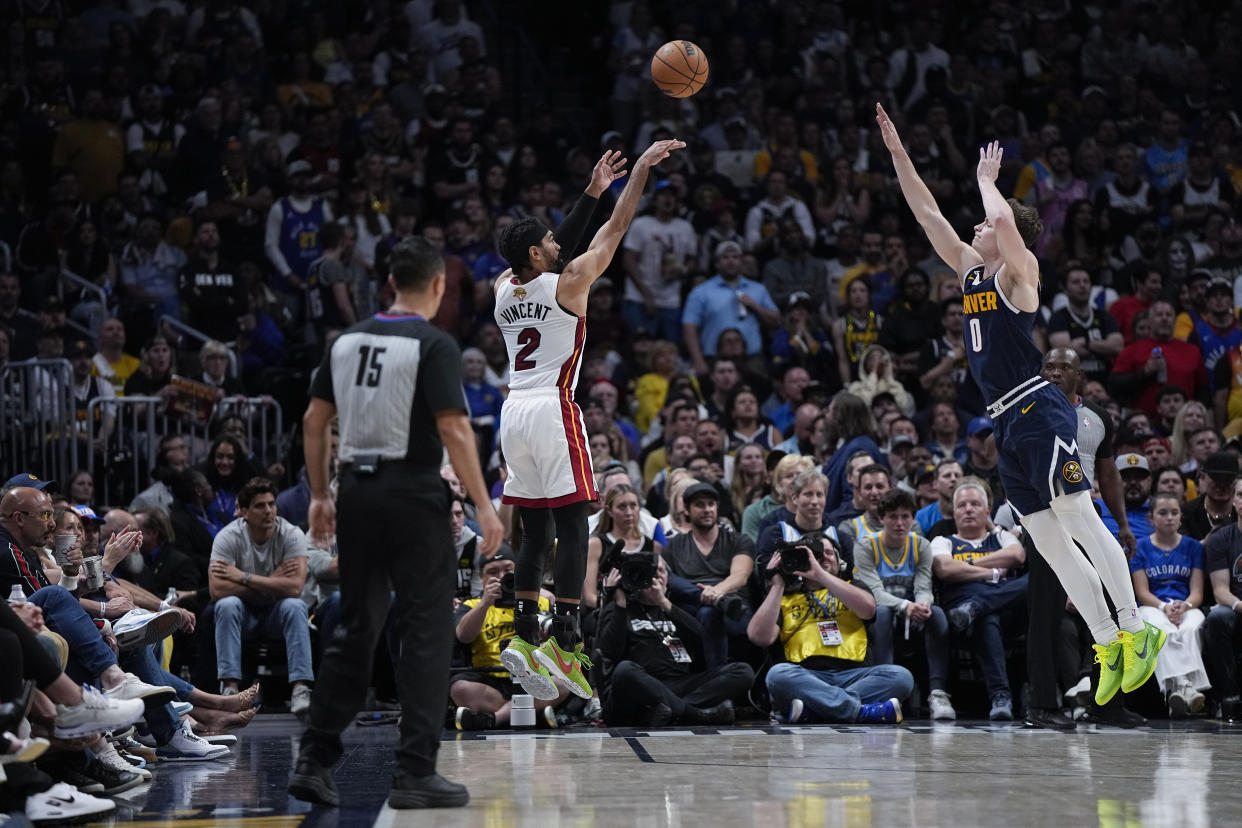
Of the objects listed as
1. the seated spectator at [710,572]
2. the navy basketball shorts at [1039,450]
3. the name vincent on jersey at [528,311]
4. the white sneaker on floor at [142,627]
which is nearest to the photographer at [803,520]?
the seated spectator at [710,572]

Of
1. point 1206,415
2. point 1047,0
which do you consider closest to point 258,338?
point 1206,415

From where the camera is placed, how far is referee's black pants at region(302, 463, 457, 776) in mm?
5973

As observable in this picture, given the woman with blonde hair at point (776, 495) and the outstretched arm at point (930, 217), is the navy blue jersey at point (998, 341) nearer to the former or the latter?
the outstretched arm at point (930, 217)

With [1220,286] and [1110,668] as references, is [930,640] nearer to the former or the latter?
[1110,668]

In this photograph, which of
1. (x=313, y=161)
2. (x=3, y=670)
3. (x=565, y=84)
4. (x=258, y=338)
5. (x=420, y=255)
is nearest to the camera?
(x=3, y=670)

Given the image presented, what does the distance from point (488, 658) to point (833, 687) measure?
7.43 ft

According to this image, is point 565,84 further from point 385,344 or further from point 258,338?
point 385,344

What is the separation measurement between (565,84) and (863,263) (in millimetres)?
5225

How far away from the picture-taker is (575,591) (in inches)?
309

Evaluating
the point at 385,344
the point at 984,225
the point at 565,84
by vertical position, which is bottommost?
the point at 385,344

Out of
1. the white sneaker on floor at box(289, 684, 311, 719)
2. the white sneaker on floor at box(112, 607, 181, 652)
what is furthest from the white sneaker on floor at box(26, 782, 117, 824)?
the white sneaker on floor at box(289, 684, 311, 719)

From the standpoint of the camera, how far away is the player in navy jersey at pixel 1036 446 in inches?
308

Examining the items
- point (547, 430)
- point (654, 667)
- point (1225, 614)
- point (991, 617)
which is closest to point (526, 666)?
point (547, 430)

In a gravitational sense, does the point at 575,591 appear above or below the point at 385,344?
below
